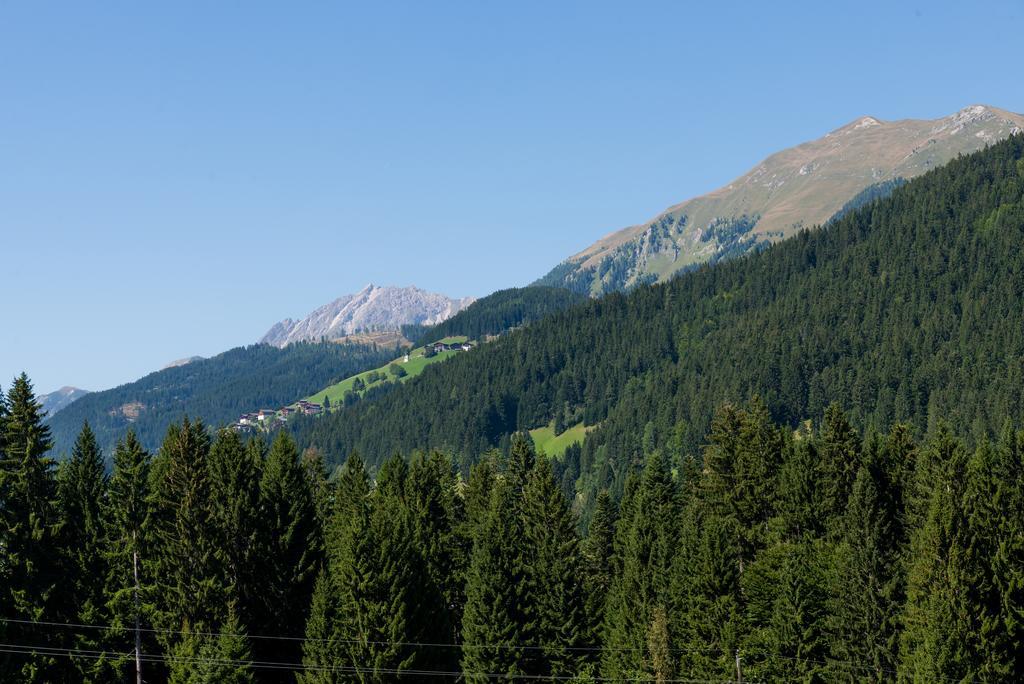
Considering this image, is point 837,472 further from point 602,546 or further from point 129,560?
point 129,560

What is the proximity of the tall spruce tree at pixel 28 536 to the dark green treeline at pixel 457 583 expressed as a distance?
127 millimetres

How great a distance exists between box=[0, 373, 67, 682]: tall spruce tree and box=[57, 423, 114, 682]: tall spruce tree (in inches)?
40.3

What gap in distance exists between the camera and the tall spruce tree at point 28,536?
207 ft

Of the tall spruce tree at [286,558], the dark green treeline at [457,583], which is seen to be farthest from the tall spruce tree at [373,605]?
the tall spruce tree at [286,558]

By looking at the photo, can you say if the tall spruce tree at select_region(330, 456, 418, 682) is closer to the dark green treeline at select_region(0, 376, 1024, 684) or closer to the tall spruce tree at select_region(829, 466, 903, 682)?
the dark green treeline at select_region(0, 376, 1024, 684)

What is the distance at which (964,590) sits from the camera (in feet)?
212

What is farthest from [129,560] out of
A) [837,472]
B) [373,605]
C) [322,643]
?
[837,472]

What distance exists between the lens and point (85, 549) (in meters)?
68.5

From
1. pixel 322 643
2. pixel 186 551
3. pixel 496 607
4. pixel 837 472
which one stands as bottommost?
pixel 837 472

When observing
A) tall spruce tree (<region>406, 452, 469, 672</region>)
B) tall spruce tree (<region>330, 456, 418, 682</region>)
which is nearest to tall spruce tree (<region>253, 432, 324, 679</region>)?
tall spruce tree (<region>330, 456, 418, 682</region>)

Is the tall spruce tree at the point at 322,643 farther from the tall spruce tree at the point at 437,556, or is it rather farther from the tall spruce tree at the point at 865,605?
the tall spruce tree at the point at 865,605

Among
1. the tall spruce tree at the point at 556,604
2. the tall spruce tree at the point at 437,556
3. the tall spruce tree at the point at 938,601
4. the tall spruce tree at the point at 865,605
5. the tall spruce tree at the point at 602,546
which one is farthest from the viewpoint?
the tall spruce tree at the point at 602,546

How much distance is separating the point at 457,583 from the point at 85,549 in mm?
28511

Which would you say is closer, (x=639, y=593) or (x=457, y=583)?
(x=639, y=593)
